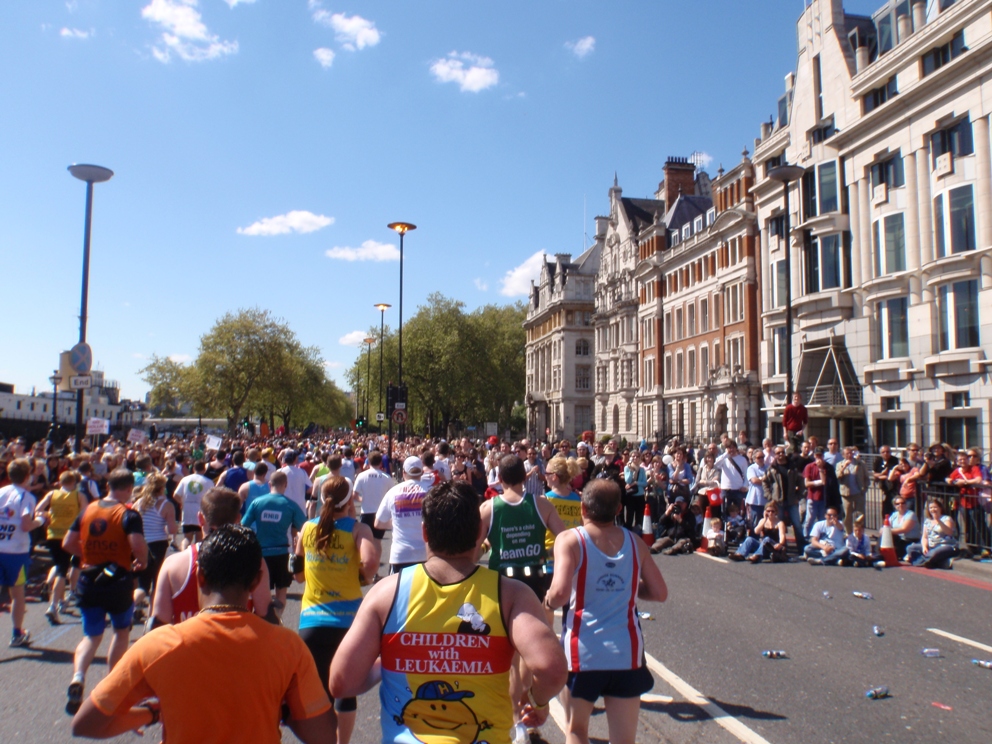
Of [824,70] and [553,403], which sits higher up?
[824,70]

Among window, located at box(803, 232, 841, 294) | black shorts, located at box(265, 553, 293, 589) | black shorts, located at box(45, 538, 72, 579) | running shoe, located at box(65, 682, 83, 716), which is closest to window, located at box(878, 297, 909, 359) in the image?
window, located at box(803, 232, 841, 294)

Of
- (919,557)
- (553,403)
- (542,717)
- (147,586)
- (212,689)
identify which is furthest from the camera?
(553,403)

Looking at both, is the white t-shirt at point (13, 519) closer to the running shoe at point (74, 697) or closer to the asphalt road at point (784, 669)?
the asphalt road at point (784, 669)

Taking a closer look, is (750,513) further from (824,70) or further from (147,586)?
(824,70)

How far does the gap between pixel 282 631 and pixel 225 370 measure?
54384 millimetres

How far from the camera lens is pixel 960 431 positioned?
82.0 feet

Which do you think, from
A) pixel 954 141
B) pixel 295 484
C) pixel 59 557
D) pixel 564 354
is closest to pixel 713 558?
pixel 295 484

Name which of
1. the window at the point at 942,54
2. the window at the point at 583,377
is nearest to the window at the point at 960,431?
the window at the point at 942,54

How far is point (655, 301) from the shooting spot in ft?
179

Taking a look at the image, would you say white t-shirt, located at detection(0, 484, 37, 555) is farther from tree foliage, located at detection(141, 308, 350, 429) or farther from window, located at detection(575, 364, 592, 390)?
window, located at detection(575, 364, 592, 390)

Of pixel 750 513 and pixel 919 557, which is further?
pixel 750 513

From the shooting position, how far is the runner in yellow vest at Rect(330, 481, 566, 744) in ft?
8.49

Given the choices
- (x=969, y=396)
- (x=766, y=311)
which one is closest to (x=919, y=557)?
(x=969, y=396)

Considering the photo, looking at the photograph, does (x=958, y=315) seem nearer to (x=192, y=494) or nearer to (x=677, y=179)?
(x=192, y=494)
